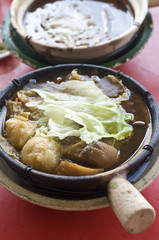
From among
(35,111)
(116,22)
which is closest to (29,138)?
(35,111)

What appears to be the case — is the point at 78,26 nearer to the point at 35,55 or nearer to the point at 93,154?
the point at 35,55

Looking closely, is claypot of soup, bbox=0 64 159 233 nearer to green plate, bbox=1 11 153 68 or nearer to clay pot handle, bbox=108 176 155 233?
clay pot handle, bbox=108 176 155 233

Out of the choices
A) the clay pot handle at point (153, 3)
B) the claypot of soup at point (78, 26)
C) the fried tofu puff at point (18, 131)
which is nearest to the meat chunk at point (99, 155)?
the fried tofu puff at point (18, 131)

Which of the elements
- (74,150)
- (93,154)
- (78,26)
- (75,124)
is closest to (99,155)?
(93,154)

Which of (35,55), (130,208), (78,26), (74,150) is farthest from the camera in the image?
(78,26)

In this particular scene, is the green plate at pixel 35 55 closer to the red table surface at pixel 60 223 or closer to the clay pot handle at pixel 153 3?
the clay pot handle at pixel 153 3
